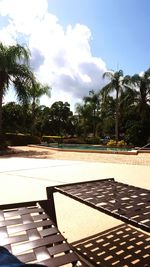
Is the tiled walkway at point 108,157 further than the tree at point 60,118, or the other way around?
the tree at point 60,118

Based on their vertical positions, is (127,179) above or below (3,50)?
below

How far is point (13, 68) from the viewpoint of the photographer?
18.2m

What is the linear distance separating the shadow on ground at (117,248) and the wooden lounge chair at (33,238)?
0.84 meters

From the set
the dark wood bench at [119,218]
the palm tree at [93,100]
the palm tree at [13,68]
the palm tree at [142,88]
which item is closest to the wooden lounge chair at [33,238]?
the dark wood bench at [119,218]

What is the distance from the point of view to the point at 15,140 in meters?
25.2

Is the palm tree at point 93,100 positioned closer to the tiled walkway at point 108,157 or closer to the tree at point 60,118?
the tree at point 60,118

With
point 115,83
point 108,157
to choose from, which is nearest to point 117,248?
point 108,157

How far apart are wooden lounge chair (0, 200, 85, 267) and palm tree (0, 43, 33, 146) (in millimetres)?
16064

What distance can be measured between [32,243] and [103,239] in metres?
1.72

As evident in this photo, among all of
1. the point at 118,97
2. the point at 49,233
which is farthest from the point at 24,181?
the point at 118,97

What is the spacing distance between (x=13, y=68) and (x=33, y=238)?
673 inches

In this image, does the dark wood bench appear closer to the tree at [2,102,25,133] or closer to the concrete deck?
the concrete deck

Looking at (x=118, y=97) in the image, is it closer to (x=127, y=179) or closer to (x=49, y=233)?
(x=127, y=179)

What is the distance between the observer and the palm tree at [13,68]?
18.0 m
